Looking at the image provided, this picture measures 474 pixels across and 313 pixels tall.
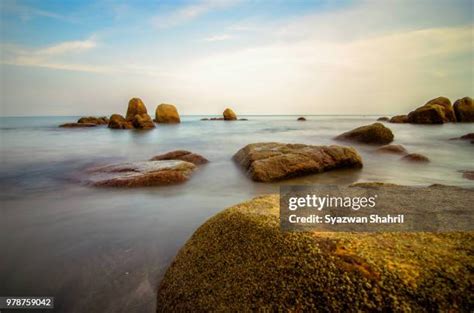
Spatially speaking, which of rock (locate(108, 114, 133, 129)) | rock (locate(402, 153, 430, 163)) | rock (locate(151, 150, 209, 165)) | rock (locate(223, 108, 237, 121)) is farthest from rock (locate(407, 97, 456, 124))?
rock (locate(108, 114, 133, 129))

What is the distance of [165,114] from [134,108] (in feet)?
23.0

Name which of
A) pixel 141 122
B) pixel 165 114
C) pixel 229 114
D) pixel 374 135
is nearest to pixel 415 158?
pixel 374 135

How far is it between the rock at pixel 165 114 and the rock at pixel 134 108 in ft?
18.9

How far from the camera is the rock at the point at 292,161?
6.25 meters

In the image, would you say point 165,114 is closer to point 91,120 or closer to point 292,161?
point 91,120

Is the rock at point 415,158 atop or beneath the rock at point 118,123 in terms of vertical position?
beneath

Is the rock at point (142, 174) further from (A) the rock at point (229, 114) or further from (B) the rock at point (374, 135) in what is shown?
(A) the rock at point (229, 114)

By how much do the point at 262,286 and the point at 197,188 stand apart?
4226 millimetres

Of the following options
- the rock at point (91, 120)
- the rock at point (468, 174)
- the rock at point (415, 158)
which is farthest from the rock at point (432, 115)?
the rock at point (91, 120)

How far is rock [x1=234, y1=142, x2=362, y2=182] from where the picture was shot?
6.25 metres

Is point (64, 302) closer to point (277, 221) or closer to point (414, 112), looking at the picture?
point (277, 221)

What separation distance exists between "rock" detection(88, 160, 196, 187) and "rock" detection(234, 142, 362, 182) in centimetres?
188

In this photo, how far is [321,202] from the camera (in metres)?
2.98

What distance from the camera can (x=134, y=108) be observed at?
33750 mm
